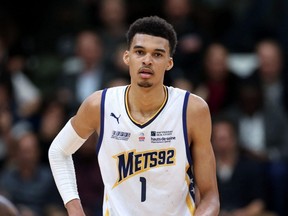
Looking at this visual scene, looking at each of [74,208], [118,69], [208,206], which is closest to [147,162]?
[208,206]

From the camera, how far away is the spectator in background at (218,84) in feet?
36.2

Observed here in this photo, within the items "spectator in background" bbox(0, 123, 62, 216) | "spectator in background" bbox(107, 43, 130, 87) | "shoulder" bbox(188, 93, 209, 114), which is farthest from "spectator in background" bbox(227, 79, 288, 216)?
"shoulder" bbox(188, 93, 209, 114)

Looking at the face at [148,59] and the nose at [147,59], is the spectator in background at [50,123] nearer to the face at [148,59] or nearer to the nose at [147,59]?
the face at [148,59]

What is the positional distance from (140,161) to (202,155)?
46 cm

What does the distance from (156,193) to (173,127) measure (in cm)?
50

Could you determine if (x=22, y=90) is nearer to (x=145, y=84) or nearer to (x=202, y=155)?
(x=145, y=84)

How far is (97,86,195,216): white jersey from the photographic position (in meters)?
6.28

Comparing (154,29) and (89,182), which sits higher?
(154,29)

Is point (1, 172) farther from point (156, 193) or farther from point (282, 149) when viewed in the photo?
point (156, 193)

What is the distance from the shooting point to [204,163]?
6.28m

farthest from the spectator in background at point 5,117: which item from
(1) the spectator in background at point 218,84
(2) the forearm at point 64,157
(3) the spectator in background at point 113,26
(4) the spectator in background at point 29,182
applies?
(2) the forearm at point 64,157

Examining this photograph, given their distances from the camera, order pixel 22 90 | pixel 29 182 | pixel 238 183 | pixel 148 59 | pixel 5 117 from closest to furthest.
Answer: pixel 148 59 < pixel 238 183 < pixel 29 182 < pixel 5 117 < pixel 22 90

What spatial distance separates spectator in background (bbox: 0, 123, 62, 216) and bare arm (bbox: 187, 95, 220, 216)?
4.25 m

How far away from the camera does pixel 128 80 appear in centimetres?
1088
